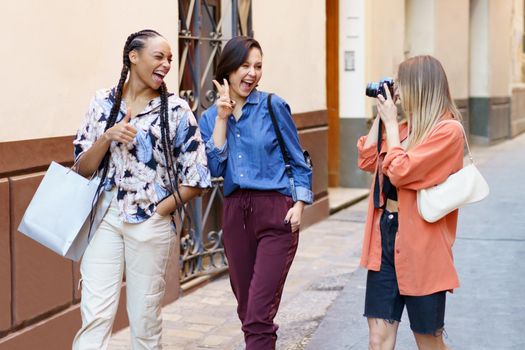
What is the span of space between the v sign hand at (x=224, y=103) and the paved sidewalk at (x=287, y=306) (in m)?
1.79

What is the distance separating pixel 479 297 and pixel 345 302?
976 millimetres

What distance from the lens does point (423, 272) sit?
13.1ft

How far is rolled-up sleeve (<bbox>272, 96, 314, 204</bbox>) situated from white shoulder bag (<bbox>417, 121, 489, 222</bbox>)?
761 millimetres

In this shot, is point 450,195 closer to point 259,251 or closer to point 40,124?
point 259,251

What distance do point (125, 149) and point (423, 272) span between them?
140 cm

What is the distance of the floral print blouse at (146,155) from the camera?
13.2 feet

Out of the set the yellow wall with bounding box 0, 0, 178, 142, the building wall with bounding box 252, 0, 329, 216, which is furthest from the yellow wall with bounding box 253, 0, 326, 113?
the yellow wall with bounding box 0, 0, 178, 142

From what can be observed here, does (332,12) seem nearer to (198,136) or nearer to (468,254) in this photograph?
(468,254)

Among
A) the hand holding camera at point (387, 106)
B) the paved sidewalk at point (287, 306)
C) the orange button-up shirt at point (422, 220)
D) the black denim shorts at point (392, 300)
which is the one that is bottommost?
the paved sidewalk at point (287, 306)

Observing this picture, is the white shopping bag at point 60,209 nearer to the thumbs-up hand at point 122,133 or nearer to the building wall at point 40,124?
the thumbs-up hand at point 122,133

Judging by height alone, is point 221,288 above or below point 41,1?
below

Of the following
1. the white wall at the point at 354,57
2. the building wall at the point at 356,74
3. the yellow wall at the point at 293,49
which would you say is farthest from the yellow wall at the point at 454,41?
the yellow wall at the point at 293,49

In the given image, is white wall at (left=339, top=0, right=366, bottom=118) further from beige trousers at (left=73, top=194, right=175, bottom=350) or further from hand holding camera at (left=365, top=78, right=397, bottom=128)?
beige trousers at (left=73, top=194, right=175, bottom=350)

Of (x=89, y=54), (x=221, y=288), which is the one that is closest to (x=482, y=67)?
(x=221, y=288)
